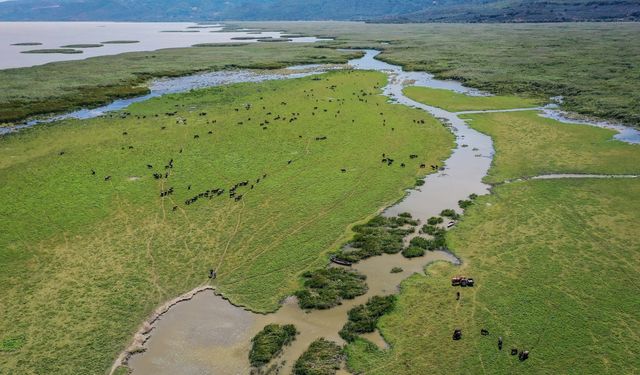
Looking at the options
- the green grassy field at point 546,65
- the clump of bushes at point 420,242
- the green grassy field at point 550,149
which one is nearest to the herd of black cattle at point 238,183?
the green grassy field at point 550,149

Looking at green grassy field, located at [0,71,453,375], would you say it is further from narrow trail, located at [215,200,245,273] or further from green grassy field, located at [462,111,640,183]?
green grassy field, located at [462,111,640,183]

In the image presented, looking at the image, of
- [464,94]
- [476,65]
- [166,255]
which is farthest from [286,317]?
[476,65]

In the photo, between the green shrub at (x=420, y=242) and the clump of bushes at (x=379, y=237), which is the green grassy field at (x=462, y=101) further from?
the green shrub at (x=420, y=242)

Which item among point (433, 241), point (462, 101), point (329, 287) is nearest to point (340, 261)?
point (329, 287)

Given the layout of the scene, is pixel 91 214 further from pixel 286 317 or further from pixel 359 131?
pixel 359 131

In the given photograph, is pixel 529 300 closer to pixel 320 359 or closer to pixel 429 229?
pixel 429 229

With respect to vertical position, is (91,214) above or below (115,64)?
below

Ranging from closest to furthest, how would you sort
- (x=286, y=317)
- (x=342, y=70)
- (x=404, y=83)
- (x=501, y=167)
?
(x=286, y=317), (x=501, y=167), (x=404, y=83), (x=342, y=70)

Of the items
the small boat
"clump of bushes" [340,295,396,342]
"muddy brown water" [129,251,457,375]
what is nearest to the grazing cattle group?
the small boat
